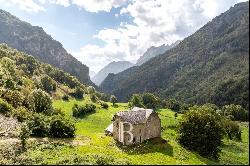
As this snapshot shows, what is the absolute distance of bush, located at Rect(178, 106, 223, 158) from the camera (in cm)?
8438

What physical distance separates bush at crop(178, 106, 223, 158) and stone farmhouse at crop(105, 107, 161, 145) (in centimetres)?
701

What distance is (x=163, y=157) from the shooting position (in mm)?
70625

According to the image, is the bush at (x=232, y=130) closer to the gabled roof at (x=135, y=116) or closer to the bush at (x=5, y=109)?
Answer: the gabled roof at (x=135, y=116)

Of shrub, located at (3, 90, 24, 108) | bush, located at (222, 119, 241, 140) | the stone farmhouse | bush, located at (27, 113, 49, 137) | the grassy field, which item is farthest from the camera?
bush, located at (222, 119, 241, 140)

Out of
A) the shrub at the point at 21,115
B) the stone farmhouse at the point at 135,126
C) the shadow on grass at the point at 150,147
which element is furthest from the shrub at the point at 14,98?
the shadow on grass at the point at 150,147

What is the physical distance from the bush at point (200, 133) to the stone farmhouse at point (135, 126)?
7.01 meters

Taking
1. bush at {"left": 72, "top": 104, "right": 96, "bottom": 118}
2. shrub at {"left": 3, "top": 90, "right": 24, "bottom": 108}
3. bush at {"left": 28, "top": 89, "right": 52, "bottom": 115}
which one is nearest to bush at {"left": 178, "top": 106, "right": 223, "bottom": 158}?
bush at {"left": 28, "top": 89, "right": 52, "bottom": 115}

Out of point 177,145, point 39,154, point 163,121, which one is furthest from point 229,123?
point 39,154

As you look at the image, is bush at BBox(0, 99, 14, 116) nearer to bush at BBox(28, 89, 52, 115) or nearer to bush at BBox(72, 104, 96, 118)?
bush at BBox(28, 89, 52, 115)

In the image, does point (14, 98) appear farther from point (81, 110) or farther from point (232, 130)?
point (232, 130)

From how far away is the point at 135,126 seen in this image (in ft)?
285

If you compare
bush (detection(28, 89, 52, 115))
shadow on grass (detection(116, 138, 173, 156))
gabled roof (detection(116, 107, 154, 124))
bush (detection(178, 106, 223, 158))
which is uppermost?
bush (detection(28, 89, 52, 115))

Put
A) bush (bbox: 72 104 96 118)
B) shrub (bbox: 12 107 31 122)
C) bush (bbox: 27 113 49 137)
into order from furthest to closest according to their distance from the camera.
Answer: bush (bbox: 72 104 96 118)
shrub (bbox: 12 107 31 122)
bush (bbox: 27 113 49 137)

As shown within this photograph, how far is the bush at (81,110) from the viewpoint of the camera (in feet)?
518
